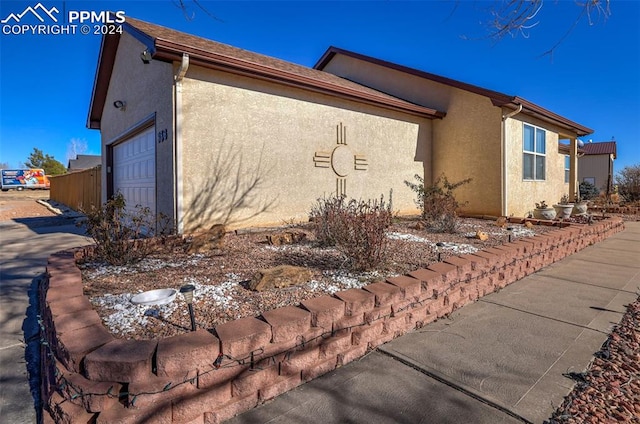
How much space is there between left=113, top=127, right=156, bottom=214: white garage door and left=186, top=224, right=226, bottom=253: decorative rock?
278cm

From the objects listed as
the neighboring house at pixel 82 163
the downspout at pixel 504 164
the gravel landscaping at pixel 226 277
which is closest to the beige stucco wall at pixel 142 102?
the gravel landscaping at pixel 226 277

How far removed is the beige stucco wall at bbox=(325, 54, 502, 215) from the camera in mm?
9602

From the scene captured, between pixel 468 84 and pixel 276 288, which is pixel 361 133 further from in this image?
pixel 276 288

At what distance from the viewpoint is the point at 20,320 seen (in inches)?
135

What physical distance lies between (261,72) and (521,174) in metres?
8.29

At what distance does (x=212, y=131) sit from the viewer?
6.57 meters

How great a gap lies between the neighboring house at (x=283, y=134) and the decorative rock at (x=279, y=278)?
3568mm

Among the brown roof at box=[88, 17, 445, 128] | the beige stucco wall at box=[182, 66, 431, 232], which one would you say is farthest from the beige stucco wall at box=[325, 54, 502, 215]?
the beige stucco wall at box=[182, 66, 431, 232]

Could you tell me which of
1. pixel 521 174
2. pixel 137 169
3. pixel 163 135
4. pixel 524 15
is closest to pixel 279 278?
pixel 524 15

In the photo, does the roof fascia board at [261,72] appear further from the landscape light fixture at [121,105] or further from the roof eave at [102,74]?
the landscape light fixture at [121,105]

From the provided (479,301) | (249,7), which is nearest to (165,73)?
(249,7)

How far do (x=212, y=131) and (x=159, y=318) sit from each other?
469 centimetres

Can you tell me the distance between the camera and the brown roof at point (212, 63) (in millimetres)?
5902

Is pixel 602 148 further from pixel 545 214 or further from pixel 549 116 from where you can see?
pixel 545 214
